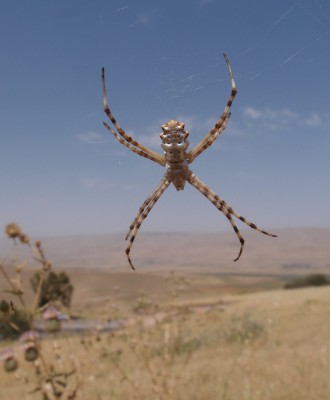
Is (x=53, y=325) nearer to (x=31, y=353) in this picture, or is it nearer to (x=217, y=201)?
(x=31, y=353)

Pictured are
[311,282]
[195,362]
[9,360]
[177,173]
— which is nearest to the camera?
[9,360]

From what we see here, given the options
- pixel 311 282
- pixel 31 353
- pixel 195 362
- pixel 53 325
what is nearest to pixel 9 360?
pixel 53 325

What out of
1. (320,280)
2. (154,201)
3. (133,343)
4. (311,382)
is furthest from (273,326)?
(320,280)

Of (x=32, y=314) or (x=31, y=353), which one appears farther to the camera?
(x=31, y=353)

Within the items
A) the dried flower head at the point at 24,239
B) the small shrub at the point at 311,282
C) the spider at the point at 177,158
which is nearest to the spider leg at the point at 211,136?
the spider at the point at 177,158

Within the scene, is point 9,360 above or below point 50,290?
below

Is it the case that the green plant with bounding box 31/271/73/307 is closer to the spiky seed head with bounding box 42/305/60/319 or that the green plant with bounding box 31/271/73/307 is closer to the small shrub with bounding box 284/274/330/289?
the spiky seed head with bounding box 42/305/60/319

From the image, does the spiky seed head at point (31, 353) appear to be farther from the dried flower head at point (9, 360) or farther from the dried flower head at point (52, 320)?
the dried flower head at point (52, 320)

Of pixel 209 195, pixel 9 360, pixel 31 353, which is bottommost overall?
pixel 9 360
